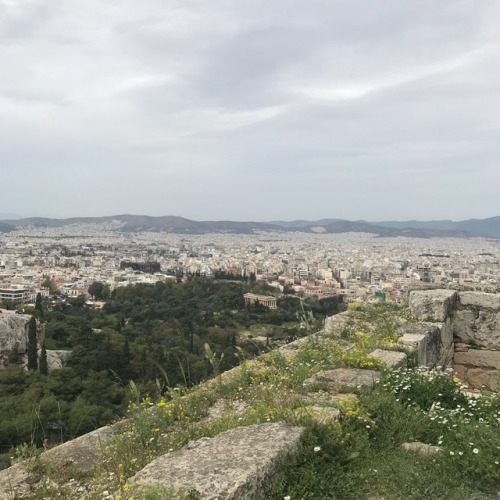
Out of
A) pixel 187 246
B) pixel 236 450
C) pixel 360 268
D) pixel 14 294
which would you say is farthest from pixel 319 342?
pixel 187 246

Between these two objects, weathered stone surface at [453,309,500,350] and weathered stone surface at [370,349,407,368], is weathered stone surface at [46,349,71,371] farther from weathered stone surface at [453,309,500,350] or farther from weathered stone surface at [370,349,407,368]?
weathered stone surface at [370,349,407,368]

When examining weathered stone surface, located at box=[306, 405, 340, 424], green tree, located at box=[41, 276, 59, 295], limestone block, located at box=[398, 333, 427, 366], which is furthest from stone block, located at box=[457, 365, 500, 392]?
green tree, located at box=[41, 276, 59, 295]

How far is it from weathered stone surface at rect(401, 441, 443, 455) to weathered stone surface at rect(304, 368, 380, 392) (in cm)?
84

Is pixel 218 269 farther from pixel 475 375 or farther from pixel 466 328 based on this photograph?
pixel 475 375

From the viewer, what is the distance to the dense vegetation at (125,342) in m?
16.4

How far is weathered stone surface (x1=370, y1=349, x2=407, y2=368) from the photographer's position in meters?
4.20

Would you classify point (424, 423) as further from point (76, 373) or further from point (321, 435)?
point (76, 373)

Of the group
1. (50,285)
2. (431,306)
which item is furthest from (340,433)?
(50,285)

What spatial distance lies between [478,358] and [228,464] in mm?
5257

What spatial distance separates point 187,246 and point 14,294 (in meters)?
82.4

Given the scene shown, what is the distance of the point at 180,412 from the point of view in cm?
328

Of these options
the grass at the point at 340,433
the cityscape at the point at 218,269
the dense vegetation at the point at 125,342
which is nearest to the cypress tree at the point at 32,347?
the dense vegetation at the point at 125,342

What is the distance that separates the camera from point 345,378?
384 cm

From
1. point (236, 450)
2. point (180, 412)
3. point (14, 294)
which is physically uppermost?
point (236, 450)
